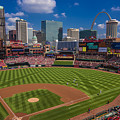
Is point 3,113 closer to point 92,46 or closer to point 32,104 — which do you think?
point 32,104

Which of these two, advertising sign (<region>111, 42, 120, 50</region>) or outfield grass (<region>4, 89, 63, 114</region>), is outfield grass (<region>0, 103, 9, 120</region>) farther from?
advertising sign (<region>111, 42, 120, 50</region>)

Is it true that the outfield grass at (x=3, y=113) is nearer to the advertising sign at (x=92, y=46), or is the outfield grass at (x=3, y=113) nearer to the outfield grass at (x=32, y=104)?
the outfield grass at (x=32, y=104)

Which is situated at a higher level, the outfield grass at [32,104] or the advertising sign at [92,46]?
the advertising sign at [92,46]

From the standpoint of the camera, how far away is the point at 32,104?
32.3 m

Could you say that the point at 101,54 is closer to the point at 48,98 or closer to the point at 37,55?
the point at 37,55

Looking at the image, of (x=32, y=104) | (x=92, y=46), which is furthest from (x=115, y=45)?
(x=32, y=104)

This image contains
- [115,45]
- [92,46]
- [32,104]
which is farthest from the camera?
[92,46]

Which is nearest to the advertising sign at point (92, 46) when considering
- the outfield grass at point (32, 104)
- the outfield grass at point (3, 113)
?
the outfield grass at point (32, 104)

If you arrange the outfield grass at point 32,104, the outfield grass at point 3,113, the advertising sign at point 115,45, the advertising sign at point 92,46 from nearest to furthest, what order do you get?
the outfield grass at point 3,113, the outfield grass at point 32,104, the advertising sign at point 115,45, the advertising sign at point 92,46

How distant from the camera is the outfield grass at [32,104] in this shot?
30408mm

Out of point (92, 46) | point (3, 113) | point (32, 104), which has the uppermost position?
point (92, 46)

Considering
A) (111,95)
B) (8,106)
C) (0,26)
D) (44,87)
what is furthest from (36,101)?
(0,26)

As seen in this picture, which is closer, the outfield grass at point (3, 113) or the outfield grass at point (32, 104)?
the outfield grass at point (3, 113)

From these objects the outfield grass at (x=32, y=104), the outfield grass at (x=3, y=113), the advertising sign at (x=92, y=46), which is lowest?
the outfield grass at (x=3, y=113)
